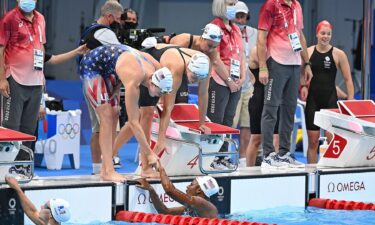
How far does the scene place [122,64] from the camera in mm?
7703

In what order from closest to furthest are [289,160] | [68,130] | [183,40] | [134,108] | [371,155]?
[134,108] → [183,40] → [289,160] → [371,155] → [68,130]

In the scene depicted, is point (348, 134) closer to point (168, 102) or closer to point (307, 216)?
point (307, 216)

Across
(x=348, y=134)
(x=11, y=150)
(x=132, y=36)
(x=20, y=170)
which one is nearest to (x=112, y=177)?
(x=20, y=170)

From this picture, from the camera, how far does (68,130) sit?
430 inches

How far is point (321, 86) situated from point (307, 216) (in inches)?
71.3

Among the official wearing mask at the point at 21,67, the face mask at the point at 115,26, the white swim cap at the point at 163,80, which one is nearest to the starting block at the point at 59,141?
the face mask at the point at 115,26

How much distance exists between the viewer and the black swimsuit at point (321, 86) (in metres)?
9.92

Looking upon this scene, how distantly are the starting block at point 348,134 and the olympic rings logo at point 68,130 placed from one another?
2.85 metres

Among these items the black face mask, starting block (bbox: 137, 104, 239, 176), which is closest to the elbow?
starting block (bbox: 137, 104, 239, 176)

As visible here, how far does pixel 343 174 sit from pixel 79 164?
3.23 m

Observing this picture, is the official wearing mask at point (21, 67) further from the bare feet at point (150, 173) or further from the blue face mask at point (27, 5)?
the bare feet at point (150, 173)

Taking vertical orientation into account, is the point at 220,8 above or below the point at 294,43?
above

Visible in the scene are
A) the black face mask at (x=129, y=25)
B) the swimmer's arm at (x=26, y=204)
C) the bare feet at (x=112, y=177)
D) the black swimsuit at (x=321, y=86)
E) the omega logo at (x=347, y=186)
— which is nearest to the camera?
the swimmer's arm at (x=26, y=204)

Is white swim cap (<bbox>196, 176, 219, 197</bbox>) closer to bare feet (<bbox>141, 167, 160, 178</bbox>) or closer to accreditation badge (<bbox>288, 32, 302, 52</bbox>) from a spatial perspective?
bare feet (<bbox>141, 167, 160, 178</bbox>)
